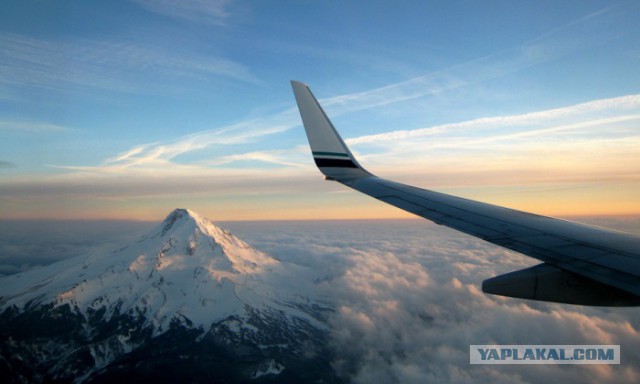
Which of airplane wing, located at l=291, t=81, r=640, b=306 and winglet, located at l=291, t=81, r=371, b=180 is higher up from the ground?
winglet, located at l=291, t=81, r=371, b=180

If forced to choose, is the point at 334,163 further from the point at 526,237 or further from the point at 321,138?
the point at 526,237

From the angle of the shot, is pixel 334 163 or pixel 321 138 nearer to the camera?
pixel 321 138

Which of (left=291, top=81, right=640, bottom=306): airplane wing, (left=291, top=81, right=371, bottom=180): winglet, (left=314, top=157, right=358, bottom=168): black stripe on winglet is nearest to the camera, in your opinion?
(left=291, top=81, right=640, bottom=306): airplane wing

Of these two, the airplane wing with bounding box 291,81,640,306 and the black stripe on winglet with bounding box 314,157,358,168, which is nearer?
the airplane wing with bounding box 291,81,640,306

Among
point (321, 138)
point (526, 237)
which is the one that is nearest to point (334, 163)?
point (321, 138)

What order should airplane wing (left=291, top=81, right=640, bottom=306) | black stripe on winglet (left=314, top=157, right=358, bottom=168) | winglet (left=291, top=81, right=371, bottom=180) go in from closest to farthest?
airplane wing (left=291, top=81, right=640, bottom=306) < winglet (left=291, top=81, right=371, bottom=180) < black stripe on winglet (left=314, top=157, right=358, bottom=168)

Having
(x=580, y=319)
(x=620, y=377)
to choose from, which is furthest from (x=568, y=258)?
(x=620, y=377)

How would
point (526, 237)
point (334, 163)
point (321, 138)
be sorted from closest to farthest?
1. point (526, 237)
2. point (321, 138)
3. point (334, 163)

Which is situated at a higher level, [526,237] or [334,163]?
[334,163]
